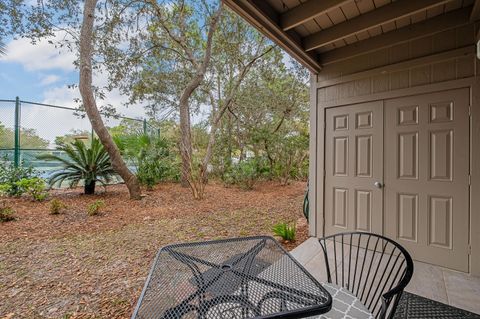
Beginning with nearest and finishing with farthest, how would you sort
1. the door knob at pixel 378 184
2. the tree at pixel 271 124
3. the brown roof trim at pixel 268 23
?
1. the brown roof trim at pixel 268 23
2. the door knob at pixel 378 184
3. the tree at pixel 271 124

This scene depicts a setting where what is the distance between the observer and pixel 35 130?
5.57m

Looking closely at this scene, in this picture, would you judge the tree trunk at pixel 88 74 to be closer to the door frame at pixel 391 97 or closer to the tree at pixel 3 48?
the tree at pixel 3 48

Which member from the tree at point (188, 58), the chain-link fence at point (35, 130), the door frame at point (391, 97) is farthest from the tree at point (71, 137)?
the door frame at point (391, 97)

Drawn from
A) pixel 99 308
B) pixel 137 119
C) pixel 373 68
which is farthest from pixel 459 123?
pixel 137 119

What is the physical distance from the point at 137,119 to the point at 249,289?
763 centimetres

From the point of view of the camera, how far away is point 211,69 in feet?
26.2

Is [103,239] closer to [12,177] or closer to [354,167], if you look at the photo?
[12,177]

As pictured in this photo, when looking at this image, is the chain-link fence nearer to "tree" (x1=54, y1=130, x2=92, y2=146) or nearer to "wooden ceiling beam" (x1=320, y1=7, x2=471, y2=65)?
"tree" (x1=54, y1=130, x2=92, y2=146)

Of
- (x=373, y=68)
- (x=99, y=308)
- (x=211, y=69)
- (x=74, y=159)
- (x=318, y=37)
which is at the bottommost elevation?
(x=99, y=308)

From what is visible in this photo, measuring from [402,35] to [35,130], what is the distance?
7366 mm

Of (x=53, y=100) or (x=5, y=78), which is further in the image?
(x=53, y=100)

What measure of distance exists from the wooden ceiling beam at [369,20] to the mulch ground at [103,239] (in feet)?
8.61

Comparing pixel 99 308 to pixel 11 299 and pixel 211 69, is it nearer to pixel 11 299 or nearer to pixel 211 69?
pixel 11 299

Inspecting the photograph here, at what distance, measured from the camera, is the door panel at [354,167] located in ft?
9.45
